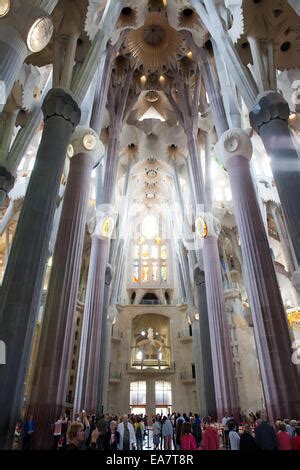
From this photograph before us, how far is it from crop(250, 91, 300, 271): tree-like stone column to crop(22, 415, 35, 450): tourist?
650cm

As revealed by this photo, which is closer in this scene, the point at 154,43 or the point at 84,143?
the point at 84,143

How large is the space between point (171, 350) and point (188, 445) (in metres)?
22.7

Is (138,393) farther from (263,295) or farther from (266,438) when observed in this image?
(266,438)

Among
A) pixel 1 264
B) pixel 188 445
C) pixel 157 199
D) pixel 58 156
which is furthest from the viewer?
pixel 157 199

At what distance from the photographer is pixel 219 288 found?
539 inches

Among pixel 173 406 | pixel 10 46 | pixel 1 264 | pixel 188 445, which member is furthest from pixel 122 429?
pixel 173 406

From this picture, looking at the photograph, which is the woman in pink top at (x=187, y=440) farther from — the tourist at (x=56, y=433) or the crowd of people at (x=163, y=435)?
the tourist at (x=56, y=433)

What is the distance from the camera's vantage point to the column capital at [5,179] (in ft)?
32.2

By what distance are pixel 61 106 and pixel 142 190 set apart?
21.1 metres

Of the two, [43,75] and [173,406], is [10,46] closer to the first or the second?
[43,75]

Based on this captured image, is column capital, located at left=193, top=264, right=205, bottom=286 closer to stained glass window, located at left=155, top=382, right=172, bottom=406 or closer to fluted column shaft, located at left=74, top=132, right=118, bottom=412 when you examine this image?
fluted column shaft, located at left=74, top=132, right=118, bottom=412

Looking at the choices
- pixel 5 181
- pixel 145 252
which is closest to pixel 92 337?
pixel 5 181

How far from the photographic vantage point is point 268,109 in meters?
8.29

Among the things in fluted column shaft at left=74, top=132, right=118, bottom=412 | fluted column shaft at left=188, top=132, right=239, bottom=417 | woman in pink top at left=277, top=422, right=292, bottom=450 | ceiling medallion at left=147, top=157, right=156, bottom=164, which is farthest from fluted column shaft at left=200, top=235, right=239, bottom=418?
ceiling medallion at left=147, top=157, right=156, bottom=164
